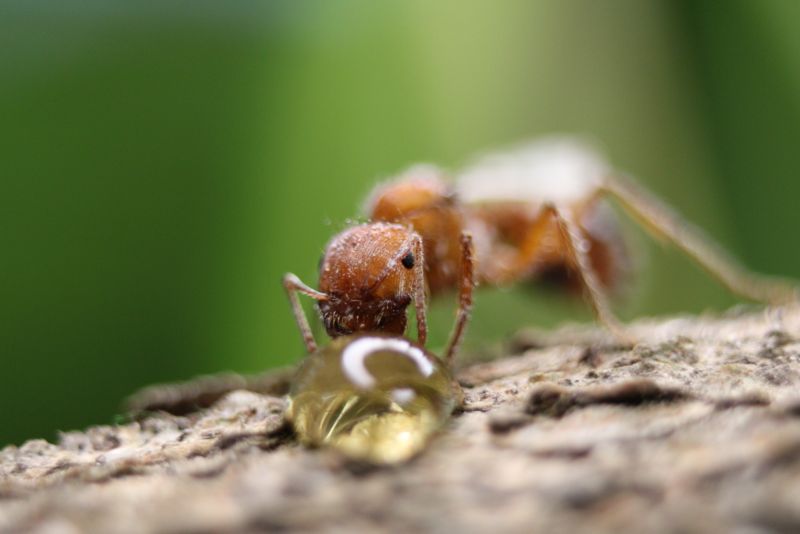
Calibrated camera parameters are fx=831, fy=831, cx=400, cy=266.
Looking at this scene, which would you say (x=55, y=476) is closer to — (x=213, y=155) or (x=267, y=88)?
(x=213, y=155)

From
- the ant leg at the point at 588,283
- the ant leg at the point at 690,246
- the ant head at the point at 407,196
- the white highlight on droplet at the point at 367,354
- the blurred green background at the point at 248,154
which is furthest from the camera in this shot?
the blurred green background at the point at 248,154

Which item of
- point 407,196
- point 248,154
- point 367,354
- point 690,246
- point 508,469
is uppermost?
point 248,154

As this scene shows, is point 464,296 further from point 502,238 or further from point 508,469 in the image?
point 502,238

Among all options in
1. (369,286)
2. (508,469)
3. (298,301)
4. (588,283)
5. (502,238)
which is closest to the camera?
(508,469)

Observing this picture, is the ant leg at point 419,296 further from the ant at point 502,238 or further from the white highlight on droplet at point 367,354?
the white highlight on droplet at point 367,354

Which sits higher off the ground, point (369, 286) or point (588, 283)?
point (369, 286)

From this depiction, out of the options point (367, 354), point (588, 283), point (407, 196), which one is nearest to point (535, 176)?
point (407, 196)

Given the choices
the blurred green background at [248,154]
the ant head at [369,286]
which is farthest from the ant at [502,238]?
the blurred green background at [248,154]
